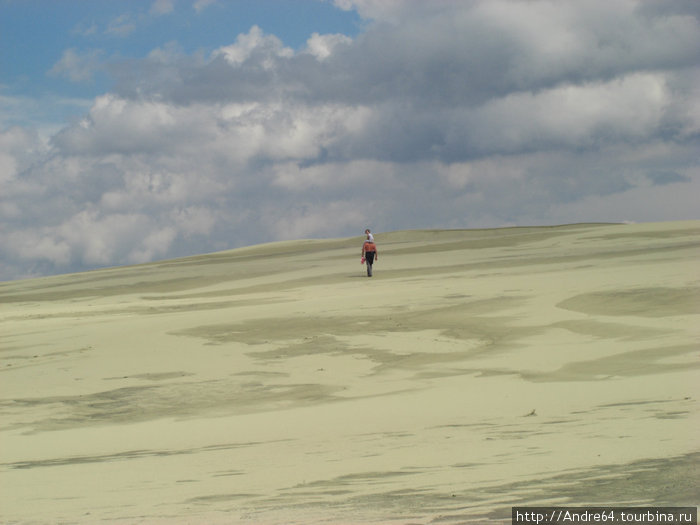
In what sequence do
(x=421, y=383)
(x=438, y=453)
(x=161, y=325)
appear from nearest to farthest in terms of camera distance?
(x=438, y=453), (x=421, y=383), (x=161, y=325)

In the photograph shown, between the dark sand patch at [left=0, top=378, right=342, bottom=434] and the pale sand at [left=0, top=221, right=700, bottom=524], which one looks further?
the dark sand patch at [left=0, top=378, right=342, bottom=434]

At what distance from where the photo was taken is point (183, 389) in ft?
34.6

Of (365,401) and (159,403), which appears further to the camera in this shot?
(159,403)

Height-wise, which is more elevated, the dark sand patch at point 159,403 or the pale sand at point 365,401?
the pale sand at point 365,401

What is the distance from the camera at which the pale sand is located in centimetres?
464

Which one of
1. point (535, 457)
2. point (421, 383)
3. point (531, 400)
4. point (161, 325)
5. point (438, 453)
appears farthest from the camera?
point (161, 325)

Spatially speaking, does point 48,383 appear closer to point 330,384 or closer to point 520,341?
point 330,384

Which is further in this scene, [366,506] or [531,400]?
Result: [531,400]

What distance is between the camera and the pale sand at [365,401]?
464 cm

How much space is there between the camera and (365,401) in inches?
354

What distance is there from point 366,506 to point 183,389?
6.69 metres

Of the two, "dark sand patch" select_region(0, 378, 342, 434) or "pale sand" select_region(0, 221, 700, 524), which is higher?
"pale sand" select_region(0, 221, 700, 524)

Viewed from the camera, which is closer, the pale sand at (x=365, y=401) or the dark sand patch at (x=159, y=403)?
the pale sand at (x=365, y=401)

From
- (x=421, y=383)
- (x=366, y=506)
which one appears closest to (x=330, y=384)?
(x=421, y=383)
